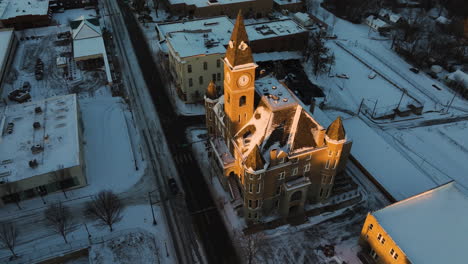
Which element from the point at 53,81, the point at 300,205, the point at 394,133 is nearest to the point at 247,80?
the point at 300,205

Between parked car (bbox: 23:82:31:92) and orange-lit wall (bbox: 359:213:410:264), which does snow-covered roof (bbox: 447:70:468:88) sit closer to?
orange-lit wall (bbox: 359:213:410:264)

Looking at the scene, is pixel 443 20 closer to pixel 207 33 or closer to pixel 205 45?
pixel 207 33

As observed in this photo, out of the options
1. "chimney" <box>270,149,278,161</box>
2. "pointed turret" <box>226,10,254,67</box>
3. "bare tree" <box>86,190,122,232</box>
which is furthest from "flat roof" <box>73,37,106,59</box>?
"chimney" <box>270,149,278,161</box>

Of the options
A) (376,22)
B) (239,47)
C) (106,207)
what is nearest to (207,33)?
(239,47)

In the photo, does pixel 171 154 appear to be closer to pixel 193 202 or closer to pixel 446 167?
pixel 193 202

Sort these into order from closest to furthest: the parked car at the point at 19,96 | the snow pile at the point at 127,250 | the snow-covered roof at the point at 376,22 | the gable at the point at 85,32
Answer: the snow pile at the point at 127,250 < the parked car at the point at 19,96 < the gable at the point at 85,32 < the snow-covered roof at the point at 376,22

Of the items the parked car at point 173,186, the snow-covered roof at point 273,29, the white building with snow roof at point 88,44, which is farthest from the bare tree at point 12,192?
the snow-covered roof at point 273,29

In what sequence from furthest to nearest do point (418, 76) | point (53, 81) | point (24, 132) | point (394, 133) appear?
point (418, 76), point (53, 81), point (394, 133), point (24, 132)

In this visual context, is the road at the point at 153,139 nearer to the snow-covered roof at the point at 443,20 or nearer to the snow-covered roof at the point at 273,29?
the snow-covered roof at the point at 273,29
